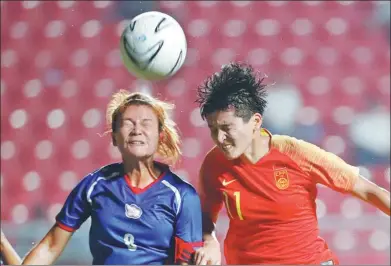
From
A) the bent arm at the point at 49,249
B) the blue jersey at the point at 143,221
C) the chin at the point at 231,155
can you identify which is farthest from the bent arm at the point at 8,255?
the chin at the point at 231,155

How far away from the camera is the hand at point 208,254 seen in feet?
6.12

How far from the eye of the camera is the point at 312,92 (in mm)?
3857

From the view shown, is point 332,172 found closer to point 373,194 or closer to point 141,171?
point 373,194

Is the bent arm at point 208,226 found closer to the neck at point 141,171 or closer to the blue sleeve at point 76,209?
the neck at point 141,171

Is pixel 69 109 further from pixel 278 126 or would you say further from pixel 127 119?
pixel 127 119

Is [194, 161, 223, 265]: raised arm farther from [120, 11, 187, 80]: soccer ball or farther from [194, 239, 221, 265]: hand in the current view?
[120, 11, 187, 80]: soccer ball

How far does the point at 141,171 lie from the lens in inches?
75.6

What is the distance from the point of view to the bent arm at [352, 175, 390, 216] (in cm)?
192

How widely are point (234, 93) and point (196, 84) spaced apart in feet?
6.18

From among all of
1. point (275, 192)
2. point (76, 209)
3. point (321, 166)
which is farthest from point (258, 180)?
Answer: point (76, 209)

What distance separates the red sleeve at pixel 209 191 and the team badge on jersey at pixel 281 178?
0.15 meters

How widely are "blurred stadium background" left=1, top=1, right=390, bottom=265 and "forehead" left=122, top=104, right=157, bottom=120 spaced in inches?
63.6

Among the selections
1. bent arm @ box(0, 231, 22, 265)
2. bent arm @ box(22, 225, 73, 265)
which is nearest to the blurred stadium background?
bent arm @ box(0, 231, 22, 265)

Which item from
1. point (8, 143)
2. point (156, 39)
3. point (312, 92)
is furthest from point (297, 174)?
point (8, 143)
